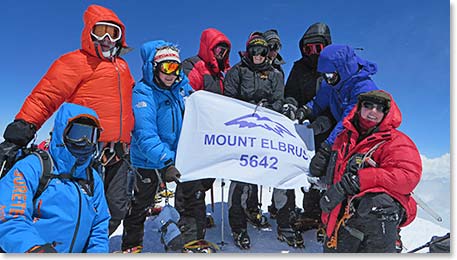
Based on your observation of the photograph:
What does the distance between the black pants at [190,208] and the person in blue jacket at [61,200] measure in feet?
→ 4.91

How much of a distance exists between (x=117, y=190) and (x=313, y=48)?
294 centimetres

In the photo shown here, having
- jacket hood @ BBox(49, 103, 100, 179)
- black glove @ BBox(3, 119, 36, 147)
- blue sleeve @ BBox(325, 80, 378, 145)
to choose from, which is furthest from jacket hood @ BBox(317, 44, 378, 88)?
black glove @ BBox(3, 119, 36, 147)

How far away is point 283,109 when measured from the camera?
452cm

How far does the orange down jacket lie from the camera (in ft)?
10.9

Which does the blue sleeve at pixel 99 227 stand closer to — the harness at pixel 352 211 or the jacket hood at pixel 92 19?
the jacket hood at pixel 92 19

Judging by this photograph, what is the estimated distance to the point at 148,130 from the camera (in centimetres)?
370

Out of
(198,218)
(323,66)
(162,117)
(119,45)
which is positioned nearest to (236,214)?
(198,218)

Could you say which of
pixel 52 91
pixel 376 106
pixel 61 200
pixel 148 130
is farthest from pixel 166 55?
pixel 376 106

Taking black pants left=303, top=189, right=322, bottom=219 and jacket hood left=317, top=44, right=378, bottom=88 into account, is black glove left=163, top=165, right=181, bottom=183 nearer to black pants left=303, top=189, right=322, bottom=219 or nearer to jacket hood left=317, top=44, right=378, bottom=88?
jacket hood left=317, top=44, right=378, bottom=88

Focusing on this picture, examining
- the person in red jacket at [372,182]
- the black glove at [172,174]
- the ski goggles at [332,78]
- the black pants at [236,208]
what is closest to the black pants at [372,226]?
the person in red jacket at [372,182]

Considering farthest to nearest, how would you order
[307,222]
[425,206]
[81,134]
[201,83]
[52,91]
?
1. [307,222]
2. [201,83]
3. [52,91]
4. [425,206]
5. [81,134]

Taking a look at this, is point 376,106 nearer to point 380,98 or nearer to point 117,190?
point 380,98

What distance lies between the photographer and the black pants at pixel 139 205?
4070 mm

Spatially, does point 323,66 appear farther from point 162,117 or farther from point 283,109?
point 162,117
